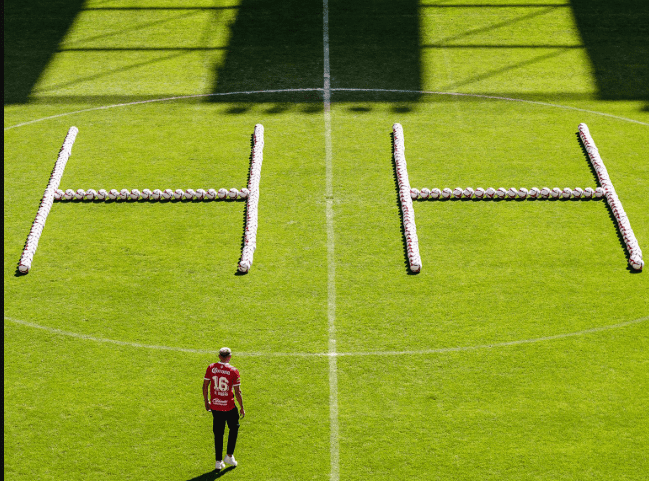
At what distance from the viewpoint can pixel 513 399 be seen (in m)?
18.5

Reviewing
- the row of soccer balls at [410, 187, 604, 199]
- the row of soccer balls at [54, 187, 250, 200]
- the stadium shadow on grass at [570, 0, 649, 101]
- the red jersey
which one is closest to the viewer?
the red jersey

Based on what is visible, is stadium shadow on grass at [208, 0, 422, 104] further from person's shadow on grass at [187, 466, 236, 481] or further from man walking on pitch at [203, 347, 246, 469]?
person's shadow on grass at [187, 466, 236, 481]

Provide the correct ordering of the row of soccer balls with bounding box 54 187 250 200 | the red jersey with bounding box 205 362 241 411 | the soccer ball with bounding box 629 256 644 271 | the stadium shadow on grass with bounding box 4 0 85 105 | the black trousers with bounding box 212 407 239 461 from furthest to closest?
the stadium shadow on grass with bounding box 4 0 85 105 → the row of soccer balls with bounding box 54 187 250 200 → the soccer ball with bounding box 629 256 644 271 → the black trousers with bounding box 212 407 239 461 → the red jersey with bounding box 205 362 241 411

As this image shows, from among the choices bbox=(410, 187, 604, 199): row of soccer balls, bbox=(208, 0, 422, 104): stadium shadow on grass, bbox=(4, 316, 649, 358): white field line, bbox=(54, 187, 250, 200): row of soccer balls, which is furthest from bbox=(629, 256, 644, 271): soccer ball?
bbox=(208, 0, 422, 104): stadium shadow on grass

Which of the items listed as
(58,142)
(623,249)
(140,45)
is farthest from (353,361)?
(140,45)

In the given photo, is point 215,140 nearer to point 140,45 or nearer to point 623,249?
point 140,45

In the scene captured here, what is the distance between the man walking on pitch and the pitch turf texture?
0.99 meters

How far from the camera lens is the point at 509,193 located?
86.0 ft

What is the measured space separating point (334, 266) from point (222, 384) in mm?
7719

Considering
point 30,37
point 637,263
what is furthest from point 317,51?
point 637,263

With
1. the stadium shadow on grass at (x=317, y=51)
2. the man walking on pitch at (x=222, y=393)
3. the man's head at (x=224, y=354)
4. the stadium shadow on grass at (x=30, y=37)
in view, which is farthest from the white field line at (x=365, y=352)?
the stadium shadow on grass at (x=30, y=37)

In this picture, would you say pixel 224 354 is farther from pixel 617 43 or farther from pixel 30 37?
pixel 617 43

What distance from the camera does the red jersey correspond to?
16109mm

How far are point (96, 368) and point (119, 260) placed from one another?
4.60m
